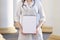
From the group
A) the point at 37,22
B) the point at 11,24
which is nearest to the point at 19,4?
the point at 37,22

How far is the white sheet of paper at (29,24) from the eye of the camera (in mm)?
1640

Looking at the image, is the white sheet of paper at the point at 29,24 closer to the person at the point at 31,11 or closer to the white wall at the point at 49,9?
the person at the point at 31,11

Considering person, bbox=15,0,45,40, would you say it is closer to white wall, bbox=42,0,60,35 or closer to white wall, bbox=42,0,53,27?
white wall, bbox=42,0,60,35

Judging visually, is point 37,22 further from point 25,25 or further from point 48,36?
point 48,36

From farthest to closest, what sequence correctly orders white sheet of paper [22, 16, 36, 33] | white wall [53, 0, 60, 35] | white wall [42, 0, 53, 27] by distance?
1. white wall [42, 0, 53, 27]
2. white wall [53, 0, 60, 35]
3. white sheet of paper [22, 16, 36, 33]

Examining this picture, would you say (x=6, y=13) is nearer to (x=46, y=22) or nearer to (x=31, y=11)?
(x=46, y=22)

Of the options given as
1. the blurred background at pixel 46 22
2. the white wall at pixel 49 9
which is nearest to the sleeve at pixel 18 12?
the blurred background at pixel 46 22

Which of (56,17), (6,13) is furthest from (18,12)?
(6,13)

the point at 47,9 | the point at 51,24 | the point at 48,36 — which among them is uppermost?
the point at 47,9

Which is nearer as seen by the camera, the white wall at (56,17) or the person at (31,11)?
the person at (31,11)

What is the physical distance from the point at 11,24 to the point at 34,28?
5.26ft

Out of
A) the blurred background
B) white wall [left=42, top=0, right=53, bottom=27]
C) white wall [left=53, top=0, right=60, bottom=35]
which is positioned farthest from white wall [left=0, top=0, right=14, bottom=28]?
white wall [left=53, top=0, right=60, bottom=35]

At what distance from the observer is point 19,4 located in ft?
5.48

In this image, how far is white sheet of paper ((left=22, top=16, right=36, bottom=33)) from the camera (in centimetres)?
164
